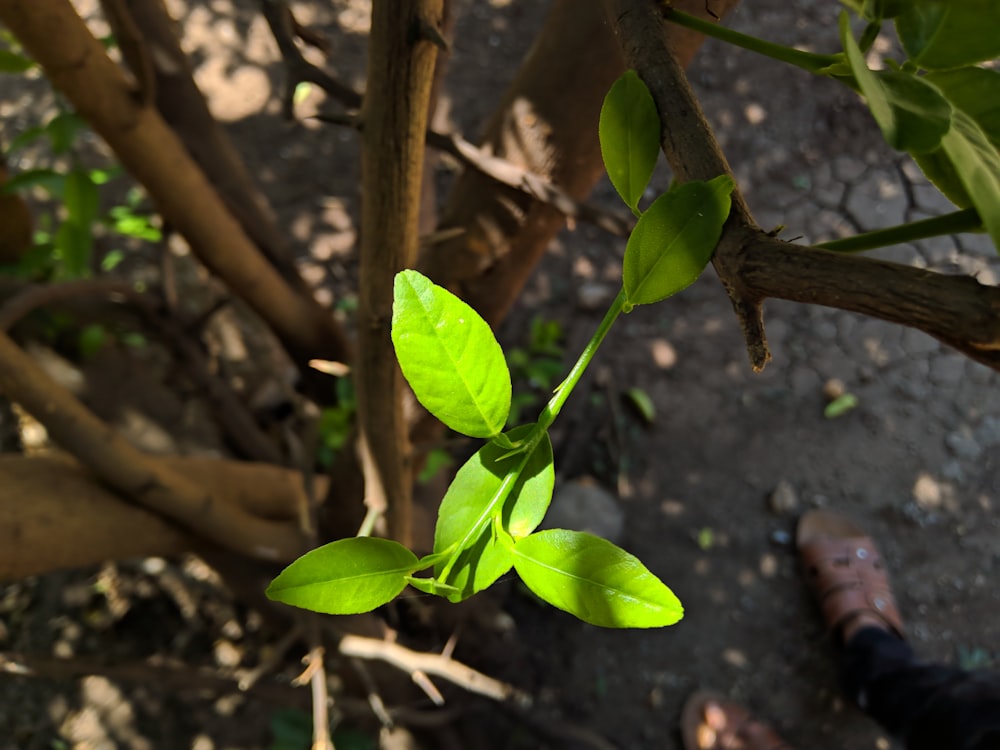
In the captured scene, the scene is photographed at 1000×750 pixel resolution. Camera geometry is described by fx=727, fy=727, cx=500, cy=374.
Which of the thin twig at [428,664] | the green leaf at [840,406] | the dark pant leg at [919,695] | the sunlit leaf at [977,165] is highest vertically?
the sunlit leaf at [977,165]

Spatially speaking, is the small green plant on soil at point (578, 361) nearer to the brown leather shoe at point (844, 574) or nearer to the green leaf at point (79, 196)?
the green leaf at point (79, 196)

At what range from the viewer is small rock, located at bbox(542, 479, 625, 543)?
2402mm

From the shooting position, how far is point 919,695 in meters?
2.06

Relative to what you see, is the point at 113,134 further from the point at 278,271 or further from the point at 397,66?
the point at 397,66

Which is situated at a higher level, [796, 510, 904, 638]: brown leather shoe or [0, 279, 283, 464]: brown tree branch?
[0, 279, 283, 464]: brown tree branch

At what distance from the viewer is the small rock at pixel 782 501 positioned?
251cm

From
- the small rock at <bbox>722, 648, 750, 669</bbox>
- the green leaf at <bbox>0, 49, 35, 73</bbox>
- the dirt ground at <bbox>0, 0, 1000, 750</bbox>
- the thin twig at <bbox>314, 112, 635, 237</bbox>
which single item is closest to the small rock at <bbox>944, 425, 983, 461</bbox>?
the dirt ground at <bbox>0, 0, 1000, 750</bbox>

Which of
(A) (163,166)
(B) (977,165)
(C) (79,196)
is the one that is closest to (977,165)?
(B) (977,165)

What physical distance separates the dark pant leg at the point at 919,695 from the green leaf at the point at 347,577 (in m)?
1.96

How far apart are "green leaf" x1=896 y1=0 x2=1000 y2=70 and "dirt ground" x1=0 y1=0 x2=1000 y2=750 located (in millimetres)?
1750

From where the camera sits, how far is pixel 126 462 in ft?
3.38

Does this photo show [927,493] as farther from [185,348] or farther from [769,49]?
[769,49]

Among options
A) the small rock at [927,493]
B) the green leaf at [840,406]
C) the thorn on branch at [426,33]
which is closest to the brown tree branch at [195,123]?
the thorn on branch at [426,33]

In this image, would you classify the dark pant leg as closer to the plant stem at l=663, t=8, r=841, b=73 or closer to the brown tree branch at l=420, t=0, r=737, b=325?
the brown tree branch at l=420, t=0, r=737, b=325
